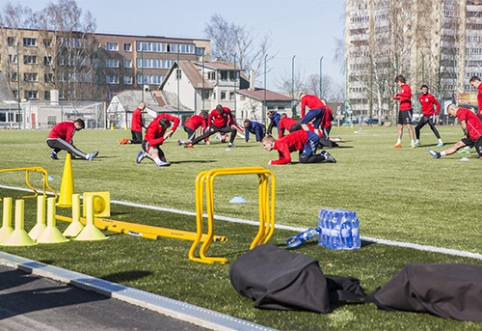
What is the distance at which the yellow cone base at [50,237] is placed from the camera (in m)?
6.98

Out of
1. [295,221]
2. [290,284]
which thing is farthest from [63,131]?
[290,284]

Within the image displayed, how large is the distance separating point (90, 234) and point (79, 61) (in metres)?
91.2

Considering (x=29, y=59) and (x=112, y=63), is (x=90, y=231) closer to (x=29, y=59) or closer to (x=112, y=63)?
(x=29, y=59)

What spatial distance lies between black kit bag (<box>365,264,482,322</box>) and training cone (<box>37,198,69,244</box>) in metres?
3.67

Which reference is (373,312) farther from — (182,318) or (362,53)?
(362,53)

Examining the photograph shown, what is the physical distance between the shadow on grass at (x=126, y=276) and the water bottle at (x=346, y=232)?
1.92 meters

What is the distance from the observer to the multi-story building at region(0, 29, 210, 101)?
305ft

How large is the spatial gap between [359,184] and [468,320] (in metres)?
8.33

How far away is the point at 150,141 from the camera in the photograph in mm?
17281

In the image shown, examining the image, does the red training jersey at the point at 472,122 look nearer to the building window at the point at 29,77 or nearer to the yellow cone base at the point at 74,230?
the yellow cone base at the point at 74,230

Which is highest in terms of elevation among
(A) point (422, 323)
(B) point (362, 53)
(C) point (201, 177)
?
(B) point (362, 53)

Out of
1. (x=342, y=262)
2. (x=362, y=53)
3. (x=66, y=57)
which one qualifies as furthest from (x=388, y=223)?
(x=66, y=57)

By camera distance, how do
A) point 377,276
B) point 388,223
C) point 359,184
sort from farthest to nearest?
point 359,184, point 388,223, point 377,276

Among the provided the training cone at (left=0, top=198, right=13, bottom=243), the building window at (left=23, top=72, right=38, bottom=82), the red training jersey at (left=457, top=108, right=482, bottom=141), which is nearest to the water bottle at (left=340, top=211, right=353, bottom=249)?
the training cone at (left=0, top=198, right=13, bottom=243)
